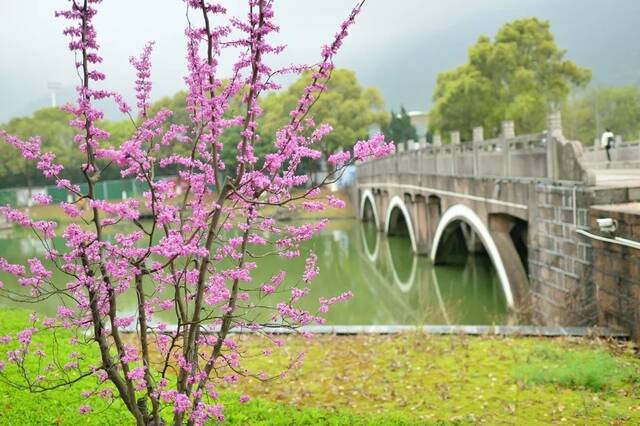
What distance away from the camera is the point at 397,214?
29.3m

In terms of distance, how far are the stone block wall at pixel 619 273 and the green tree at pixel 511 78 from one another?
2472 centimetres

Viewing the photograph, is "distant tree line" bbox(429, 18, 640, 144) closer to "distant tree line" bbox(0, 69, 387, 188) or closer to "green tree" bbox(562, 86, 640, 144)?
"distant tree line" bbox(0, 69, 387, 188)

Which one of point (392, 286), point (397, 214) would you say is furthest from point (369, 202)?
point (392, 286)

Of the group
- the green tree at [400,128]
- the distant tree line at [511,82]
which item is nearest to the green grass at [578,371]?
the distant tree line at [511,82]

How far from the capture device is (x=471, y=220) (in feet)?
45.9

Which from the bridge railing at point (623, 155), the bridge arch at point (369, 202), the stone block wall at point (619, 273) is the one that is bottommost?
the bridge arch at point (369, 202)

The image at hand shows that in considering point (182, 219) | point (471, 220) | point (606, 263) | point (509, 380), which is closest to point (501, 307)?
point (471, 220)

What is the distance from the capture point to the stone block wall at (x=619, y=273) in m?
7.05

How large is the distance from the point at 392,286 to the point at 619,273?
11.0 metres

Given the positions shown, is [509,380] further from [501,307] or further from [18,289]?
[18,289]

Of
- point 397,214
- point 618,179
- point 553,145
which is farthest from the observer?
point 397,214

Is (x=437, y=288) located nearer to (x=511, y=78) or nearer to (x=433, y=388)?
(x=433, y=388)

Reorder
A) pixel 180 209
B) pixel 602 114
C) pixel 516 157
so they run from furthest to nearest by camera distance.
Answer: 1. pixel 602 114
2. pixel 516 157
3. pixel 180 209

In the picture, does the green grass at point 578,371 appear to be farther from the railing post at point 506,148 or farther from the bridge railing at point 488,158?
the railing post at point 506,148
